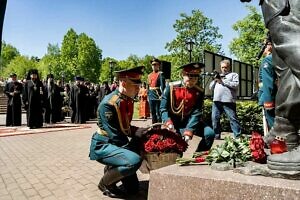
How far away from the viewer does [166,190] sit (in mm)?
3273

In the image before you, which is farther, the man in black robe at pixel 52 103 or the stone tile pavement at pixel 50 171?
the man in black robe at pixel 52 103

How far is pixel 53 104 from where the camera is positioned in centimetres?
1628

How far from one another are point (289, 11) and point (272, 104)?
9.25ft

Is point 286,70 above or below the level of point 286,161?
above

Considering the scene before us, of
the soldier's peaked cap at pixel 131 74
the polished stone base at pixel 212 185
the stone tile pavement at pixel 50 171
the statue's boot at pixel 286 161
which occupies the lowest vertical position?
the stone tile pavement at pixel 50 171

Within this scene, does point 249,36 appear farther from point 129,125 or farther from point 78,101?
point 129,125

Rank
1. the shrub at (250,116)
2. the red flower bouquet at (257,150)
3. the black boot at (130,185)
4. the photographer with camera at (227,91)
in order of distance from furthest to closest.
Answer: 1. the shrub at (250,116)
2. the photographer with camera at (227,91)
3. the black boot at (130,185)
4. the red flower bouquet at (257,150)

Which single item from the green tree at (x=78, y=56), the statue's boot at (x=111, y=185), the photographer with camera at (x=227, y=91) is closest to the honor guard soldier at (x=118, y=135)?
the statue's boot at (x=111, y=185)

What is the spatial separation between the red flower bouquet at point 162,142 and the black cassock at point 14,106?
1192 cm

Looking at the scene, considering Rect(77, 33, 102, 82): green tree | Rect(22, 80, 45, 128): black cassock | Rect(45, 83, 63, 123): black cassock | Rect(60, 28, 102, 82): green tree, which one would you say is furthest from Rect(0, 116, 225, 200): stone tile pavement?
Rect(60, 28, 102, 82): green tree

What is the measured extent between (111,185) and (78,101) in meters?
12.4

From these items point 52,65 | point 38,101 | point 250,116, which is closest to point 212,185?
point 250,116

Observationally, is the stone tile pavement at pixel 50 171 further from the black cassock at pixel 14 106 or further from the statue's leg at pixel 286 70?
the black cassock at pixel 14 106

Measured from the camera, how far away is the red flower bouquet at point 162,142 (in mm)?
4035
